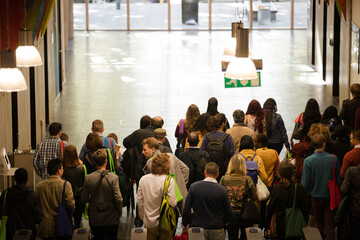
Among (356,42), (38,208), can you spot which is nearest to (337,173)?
(38,208)

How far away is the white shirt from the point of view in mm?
7516

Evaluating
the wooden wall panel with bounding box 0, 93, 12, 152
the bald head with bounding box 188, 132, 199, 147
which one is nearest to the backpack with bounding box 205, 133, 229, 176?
the bald head with bounding box 188, 132, 199, 147

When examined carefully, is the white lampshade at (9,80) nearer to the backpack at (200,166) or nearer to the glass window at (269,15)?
the backpack at (200,166)

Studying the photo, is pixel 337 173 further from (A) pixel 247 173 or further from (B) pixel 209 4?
(B) pixel 209 4

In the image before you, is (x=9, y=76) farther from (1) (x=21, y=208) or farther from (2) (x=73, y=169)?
(1) (x=21, y=208)

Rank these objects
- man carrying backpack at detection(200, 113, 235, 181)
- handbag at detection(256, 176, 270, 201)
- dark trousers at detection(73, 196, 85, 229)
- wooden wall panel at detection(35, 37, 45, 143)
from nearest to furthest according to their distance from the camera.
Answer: handbag at detection(256, 176, 270, 201) < dark trousers at detection(73, 196, 85, 229) < man carrying backpack at detection(200, 113, 235, 181) < wooden wall panel at detection(35, 37, 45, 143)

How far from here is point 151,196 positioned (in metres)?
7.55

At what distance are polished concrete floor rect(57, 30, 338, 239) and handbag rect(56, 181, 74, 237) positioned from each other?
1.94 metres

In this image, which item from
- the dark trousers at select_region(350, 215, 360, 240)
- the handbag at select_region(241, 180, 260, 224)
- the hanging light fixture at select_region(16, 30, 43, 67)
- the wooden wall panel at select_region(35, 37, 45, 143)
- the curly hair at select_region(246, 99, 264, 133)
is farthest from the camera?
the wooden wall panel at select_region(35, 37, 45, 143)

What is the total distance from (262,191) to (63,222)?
2.30 m

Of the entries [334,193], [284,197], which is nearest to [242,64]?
[284,197]

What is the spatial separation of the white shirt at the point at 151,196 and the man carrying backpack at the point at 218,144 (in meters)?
1.59

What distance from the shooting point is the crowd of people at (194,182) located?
24.5 feet

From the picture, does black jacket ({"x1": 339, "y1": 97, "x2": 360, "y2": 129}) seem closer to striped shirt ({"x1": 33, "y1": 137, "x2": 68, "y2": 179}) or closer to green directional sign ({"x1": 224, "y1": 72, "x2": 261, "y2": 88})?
green directional sign ({"x1": 224, "y1": 72, "x2": 261, "y2": 88})
